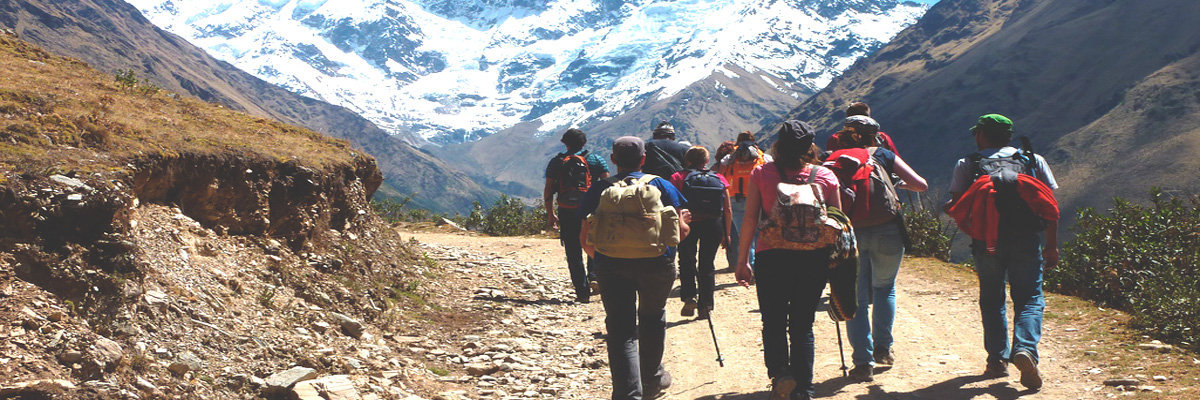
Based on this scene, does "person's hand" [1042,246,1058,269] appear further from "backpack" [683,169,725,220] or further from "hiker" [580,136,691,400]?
"backpack" [683,169,725,220]

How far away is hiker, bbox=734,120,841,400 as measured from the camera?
6.86 metres

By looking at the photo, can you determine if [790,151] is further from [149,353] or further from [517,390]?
[149,353]

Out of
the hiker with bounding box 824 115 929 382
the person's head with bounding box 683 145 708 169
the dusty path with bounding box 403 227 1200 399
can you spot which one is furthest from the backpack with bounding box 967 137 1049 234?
the person's head with bounding box 683 145 708 169

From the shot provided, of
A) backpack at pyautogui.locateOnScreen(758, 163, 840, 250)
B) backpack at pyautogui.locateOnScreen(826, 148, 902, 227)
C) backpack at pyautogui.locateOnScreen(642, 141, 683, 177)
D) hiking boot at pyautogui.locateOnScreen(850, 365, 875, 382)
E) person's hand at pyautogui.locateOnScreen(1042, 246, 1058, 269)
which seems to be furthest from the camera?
backpack at pyautogui.locateOnScreen(642, 141, 683, 177)

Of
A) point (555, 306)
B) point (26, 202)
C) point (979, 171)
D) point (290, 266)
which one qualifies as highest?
point (979, 171)

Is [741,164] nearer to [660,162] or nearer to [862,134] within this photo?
[660,162]

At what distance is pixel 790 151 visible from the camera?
6965mm

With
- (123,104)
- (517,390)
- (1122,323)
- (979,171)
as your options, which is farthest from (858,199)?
(123,104)

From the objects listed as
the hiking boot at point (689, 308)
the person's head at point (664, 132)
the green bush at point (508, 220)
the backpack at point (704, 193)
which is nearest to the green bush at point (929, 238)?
the person's head at point (664, 132)

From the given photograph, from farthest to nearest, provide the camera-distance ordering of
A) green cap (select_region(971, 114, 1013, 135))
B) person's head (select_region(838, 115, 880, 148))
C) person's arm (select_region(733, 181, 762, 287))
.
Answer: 1. person's head (select_region(838, 115, 880, 148))
2. green cap (select_region(971, 114, 1013, 135))
3. person's arm (select_region(733, 181, 762, 287))

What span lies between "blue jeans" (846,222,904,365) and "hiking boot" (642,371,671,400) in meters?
1.75

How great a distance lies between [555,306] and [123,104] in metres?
6.41

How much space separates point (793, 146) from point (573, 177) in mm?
5340

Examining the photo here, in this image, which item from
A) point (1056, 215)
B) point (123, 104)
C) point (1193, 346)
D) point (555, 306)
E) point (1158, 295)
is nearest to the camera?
point (1056, 215)
